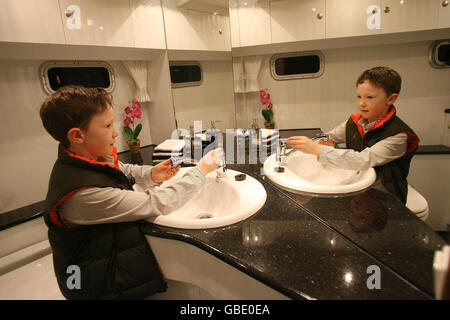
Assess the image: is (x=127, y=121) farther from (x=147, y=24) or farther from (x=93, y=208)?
(x=93, y=208)

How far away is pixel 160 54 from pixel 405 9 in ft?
5.42

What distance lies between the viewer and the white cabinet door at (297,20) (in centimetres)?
160

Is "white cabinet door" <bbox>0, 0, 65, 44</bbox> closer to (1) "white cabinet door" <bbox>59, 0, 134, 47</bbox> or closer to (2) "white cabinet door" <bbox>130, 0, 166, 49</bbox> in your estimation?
(1) "white cabinet door" <bbox>59, 0, 134, 47</bbox>

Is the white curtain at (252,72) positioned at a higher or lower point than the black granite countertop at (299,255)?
higher

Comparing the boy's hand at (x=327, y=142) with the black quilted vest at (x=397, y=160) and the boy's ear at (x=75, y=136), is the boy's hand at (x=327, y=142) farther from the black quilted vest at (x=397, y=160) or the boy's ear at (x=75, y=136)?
the boy's ear at (x=75, y=136)

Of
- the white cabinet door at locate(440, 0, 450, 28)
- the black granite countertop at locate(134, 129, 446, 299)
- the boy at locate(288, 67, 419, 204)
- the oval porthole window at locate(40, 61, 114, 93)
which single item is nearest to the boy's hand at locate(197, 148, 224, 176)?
the black granite countertop at locate(134, 129, 446, 299)

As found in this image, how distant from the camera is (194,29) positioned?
70.3 inches

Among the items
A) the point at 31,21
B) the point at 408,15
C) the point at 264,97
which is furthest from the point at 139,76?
the point at 408,15

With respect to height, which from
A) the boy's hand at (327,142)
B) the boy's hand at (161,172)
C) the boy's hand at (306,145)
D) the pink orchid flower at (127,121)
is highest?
the pink orchid flower at (127,121)

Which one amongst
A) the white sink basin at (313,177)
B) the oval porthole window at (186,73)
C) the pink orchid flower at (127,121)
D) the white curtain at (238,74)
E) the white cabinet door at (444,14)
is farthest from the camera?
the pink orchid flower at (127,121)

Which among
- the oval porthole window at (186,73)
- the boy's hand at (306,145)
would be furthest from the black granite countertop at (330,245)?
the oval porthole window at (186,73)

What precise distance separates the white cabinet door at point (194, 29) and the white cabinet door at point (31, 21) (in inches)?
28.3

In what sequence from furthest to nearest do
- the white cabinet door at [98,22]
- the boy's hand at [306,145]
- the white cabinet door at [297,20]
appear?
1. the white cabinet door at [297,20]
2. the white cabinet door at [98,22]
3. the boy's hand at [306,145]

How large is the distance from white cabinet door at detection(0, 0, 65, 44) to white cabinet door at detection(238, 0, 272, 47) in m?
1.17
